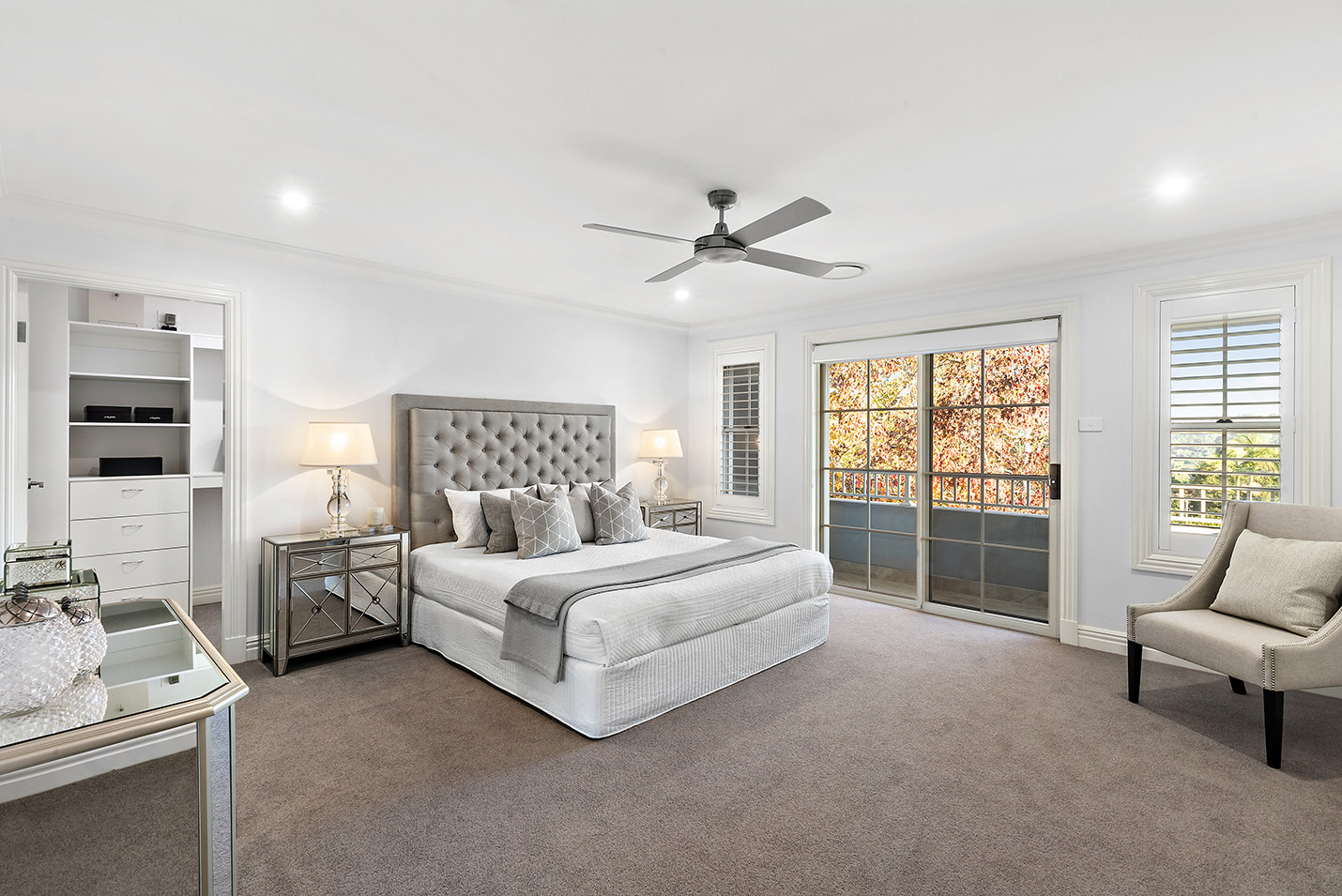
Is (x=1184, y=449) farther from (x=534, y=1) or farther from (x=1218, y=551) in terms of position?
(x=534, y=1)

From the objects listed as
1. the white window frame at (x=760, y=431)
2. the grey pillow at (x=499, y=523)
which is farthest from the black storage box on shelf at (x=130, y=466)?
the white window frame at (x=760, y=431)

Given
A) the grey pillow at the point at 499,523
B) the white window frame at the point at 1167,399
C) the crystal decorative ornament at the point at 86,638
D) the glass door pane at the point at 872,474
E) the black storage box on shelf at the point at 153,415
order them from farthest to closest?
1. the glass door pane at the point at 872,474
2. the black storage box on shelf at the point at 153,415
3. the grey pillow at the point at 499,523
4. the white window frame at the point at 1167,399
5. the crystal decorative ornament at the point at 86,638

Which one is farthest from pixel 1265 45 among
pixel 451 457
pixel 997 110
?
pixel 451 457

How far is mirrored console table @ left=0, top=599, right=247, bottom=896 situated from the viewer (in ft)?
3.64

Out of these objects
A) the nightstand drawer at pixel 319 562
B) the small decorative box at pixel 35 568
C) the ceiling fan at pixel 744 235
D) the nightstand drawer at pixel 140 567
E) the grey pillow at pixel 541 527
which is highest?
the ceiling fan at pixel 744 235

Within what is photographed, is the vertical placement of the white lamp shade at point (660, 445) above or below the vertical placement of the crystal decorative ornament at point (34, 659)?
above

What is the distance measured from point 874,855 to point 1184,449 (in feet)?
10.1

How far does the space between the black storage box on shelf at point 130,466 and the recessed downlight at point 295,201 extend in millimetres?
2456

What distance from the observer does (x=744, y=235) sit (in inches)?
109

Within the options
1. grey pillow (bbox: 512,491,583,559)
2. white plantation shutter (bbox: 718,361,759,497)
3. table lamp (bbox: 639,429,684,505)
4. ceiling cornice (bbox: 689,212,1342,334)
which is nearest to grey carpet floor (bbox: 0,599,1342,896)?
grey pillow (bbox: 512,491,583,559)

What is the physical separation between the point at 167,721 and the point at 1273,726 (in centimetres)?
353

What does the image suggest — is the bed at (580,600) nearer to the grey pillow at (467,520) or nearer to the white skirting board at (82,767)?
the grey pillow at (467,520)

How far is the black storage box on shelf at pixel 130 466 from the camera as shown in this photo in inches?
170

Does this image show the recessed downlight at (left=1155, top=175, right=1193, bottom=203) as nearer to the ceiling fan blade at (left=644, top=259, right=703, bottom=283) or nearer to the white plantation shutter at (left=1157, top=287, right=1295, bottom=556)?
the white plantation shutter at (left=1157, top=287, right=1295, bottom=556)
